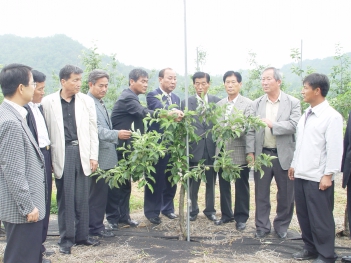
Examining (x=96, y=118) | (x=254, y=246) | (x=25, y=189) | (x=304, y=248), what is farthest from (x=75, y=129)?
(x=304, y=248)

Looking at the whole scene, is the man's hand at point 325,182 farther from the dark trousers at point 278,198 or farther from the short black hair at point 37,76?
the short black hair at point 37,76

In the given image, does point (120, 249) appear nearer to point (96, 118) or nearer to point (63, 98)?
point (96, 118)

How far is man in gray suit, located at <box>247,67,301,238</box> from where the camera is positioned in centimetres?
450

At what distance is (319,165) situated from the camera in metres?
3.73

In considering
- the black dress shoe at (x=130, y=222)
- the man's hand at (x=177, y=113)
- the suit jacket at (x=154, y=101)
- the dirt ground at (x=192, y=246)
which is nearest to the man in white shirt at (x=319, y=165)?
the dirt ground at (x=192, y=246)

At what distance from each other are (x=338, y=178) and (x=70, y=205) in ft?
23.1

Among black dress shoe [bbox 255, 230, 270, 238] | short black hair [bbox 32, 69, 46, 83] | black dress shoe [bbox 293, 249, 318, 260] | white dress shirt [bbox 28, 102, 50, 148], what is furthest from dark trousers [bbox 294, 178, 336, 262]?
short black hair [bbox 32, 69, 46, 83]

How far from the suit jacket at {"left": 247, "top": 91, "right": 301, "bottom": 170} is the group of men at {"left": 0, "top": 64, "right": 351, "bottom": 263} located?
12mm

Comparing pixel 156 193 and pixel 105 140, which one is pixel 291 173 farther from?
pixel 105 140

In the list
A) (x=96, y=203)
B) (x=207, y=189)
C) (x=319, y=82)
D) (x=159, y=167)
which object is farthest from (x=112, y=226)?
(x=319, y=82)

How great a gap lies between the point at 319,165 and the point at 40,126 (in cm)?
278

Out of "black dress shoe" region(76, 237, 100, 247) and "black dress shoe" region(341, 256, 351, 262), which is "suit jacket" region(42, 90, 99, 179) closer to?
"black dress shoe" region(76, 237, 100, 247)

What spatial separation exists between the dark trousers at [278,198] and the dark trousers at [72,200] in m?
2.04

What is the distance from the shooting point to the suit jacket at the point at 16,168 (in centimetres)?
268
